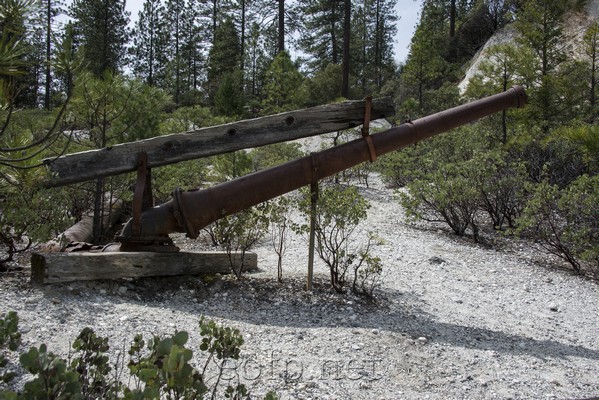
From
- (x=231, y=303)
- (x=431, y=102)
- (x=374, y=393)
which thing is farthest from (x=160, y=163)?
(x=431, y=102)

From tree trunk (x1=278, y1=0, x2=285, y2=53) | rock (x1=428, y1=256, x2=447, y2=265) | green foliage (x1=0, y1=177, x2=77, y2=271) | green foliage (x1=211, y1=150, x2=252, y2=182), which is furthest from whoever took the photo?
tree trunk (x1=278, y1=0, x2=285, y2=53)

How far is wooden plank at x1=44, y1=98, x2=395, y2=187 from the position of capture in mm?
4695

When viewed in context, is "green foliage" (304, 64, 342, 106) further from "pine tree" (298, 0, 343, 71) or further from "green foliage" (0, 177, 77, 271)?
"green foliage" (0, 177, 77, 271)

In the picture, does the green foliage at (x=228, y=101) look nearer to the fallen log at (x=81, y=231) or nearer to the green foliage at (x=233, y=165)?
the green foliage at (x=233, y=165)

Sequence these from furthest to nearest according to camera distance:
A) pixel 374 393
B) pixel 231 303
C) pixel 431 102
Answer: pixel 431 102
pixel 231 303
pixel 374 393

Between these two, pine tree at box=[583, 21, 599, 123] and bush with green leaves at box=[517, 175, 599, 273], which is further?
pine tree at box=[583, 21, 599, 123]

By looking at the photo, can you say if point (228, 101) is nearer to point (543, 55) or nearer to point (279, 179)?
point (543, 55)

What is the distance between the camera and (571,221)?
23.9 ft

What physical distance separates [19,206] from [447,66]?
87.6 feet

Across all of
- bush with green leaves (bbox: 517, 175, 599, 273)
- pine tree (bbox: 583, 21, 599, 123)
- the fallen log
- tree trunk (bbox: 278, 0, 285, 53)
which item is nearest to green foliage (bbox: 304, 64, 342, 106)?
tree trunk (bbox: 278, 0, 285, 53)

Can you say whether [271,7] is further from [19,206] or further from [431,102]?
[19,206]

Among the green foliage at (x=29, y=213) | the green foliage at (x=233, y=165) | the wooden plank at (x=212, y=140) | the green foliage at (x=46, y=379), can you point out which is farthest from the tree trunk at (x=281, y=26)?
the green foliage at (x=46, y=379)

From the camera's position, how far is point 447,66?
2839cm

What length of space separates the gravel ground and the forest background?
1179mm
